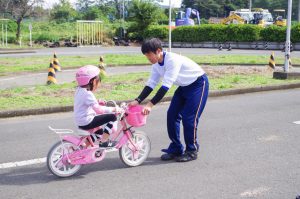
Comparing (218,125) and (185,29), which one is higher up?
(185,29)

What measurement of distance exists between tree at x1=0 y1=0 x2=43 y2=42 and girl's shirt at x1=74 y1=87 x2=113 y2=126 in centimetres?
3706

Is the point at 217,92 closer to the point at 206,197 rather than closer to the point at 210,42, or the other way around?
the point at 206,197

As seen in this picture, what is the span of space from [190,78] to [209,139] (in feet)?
5.87

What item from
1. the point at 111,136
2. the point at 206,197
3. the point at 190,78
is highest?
the point at 190,78

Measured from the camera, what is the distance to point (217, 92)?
11547mm

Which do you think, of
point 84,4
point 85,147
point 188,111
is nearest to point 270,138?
point 188,111

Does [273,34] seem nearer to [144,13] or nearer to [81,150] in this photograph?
[144,13]

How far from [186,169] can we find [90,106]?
1513 mm

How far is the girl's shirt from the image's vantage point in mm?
4852

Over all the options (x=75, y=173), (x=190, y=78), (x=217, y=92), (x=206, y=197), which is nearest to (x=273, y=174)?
(x=206, y=197)

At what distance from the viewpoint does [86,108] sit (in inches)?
194

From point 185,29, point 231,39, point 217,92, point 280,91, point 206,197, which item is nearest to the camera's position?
point 206,197

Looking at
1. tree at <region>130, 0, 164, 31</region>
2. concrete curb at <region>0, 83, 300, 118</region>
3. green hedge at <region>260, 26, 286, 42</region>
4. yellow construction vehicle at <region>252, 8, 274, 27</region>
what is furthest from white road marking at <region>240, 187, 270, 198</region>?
yellow construction vehicle at <region>252, 8, 274, 27</region>

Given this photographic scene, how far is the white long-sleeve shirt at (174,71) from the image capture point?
5.18 metres
